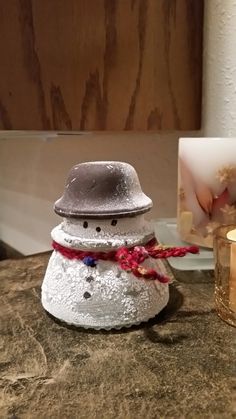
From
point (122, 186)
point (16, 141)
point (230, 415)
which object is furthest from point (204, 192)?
point (16, 141)

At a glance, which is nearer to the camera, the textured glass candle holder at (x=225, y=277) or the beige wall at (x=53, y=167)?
the textured glass candle holder at (x=225, y=277)

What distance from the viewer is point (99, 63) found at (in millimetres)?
543

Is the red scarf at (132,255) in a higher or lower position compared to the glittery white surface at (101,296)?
higher

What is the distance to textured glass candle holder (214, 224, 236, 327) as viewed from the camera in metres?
0.35

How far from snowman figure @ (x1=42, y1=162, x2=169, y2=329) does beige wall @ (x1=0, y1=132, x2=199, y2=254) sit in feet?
1.02

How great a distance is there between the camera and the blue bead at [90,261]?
1.06ft

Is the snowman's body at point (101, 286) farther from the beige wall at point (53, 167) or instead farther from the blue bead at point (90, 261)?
the beige wall at point (53, 167)

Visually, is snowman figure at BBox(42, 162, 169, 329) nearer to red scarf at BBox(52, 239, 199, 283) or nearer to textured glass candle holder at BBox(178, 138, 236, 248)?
red scarf at BBox(52, 239, 199, 283)

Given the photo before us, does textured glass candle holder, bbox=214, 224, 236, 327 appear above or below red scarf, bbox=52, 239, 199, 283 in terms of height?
below

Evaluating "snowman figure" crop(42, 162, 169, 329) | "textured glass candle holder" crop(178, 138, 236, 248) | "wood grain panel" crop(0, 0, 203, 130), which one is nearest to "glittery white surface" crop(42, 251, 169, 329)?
"snowman figure" crop(42, 162, 169, 329)

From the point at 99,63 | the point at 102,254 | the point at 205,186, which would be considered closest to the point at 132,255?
the point at 102,254

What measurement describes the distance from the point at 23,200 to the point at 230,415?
576 millimetres

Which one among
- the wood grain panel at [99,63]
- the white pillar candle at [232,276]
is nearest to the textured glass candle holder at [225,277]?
the white pillar candle at [232,276]

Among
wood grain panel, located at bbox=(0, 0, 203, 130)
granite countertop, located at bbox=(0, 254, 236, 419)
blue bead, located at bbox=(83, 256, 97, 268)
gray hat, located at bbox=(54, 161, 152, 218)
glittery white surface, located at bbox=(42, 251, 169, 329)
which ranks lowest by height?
granite countertop, located at bbox=(0, 254, 236, 419)
